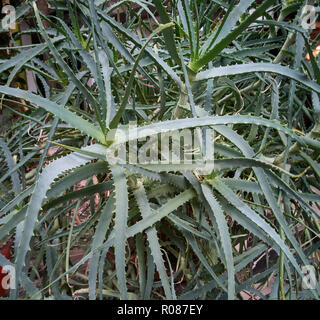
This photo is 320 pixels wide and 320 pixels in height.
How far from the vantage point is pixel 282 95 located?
1.76ft

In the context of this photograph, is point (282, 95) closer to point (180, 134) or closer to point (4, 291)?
point (180, 134)

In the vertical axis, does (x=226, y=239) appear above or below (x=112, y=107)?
below

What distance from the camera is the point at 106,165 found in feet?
0.92

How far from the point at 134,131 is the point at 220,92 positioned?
26 cm

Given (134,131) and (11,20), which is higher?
(11,20)

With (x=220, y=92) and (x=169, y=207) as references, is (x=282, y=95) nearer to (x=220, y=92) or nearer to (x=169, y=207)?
(x=220, y=92)

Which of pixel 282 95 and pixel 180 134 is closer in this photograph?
pixel 180 134

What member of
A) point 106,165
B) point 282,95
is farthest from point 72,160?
point 282,95
